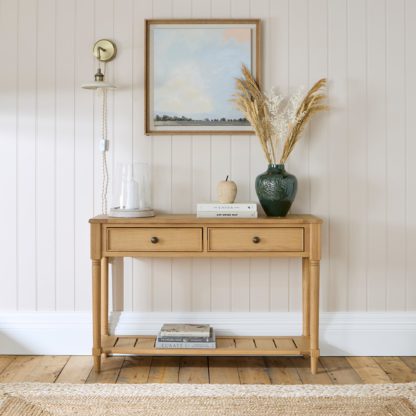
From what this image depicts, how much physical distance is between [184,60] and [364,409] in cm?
191

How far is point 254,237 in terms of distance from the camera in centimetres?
268

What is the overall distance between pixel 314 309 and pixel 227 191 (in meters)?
0.71

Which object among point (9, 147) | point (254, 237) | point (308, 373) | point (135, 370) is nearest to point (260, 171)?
point (254, 237)

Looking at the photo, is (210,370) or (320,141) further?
(320,141)

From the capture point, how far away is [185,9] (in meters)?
3.01

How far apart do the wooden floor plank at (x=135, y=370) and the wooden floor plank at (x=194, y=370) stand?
0.17 meters

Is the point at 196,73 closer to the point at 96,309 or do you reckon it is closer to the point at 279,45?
the point at 279,45

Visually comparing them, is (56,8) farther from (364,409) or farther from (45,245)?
(364,409)

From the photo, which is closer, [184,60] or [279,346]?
[279,346]

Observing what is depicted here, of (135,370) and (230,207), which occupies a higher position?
(230,207)

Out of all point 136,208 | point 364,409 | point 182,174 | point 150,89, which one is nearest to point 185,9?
point 150,89

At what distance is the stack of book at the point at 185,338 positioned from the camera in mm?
2762

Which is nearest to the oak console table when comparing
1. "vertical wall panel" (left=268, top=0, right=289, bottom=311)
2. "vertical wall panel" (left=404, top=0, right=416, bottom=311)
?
"vertical wall panel" (left=404, top=0, right=416, bottom=311)

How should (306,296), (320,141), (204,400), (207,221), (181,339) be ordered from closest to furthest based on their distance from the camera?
(204,400) → (207,221) → (181,339) → (306,296) → (320,141)
